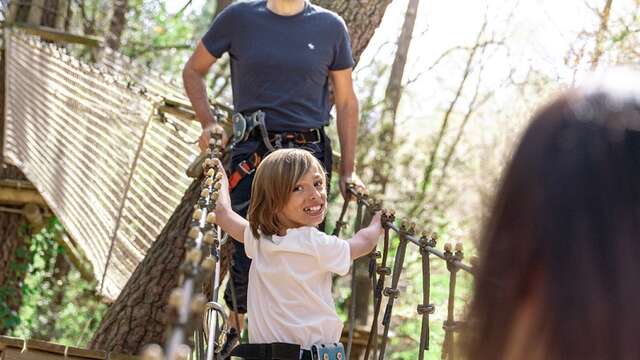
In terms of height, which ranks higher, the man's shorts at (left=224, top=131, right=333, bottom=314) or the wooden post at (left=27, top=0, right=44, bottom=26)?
the wooden post at (left=27, top=0, right=44, bottom=26)

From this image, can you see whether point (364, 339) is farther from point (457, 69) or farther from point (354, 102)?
point (457, 69)

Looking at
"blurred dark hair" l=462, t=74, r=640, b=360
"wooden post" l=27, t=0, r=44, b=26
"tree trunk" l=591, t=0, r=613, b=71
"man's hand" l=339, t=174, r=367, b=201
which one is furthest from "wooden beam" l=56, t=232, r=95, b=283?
"blurred dark hair" l=462, t=74, r=640, b=360

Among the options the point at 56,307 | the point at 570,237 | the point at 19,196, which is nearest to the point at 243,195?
the point at 570,237

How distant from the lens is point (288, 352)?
94.0 inches

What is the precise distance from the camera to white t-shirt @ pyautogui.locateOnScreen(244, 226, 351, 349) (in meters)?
2.46

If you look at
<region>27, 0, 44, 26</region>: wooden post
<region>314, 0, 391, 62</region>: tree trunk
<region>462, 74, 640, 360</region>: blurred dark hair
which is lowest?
<region>462, 74, 640, 360</region>: blurred dark hair

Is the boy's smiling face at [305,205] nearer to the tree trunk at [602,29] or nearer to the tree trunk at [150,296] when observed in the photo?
the tree trunk at [150,296]

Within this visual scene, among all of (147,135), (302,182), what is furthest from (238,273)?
(147,135)

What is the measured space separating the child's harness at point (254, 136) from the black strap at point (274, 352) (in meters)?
0.78

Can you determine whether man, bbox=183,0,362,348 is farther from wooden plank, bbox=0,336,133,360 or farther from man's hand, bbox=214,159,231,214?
wooden plank, bbox=0,336,133,360

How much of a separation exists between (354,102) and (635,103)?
2855 millimetres

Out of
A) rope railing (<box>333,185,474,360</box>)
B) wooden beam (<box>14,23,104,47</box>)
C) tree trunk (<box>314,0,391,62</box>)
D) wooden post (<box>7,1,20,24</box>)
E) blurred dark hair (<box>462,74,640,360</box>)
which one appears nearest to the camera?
blurred dark hair (<box>462,74,640,360</box>)

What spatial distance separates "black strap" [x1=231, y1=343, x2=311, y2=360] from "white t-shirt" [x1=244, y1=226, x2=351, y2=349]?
0.04m

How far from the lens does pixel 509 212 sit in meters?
0.62
